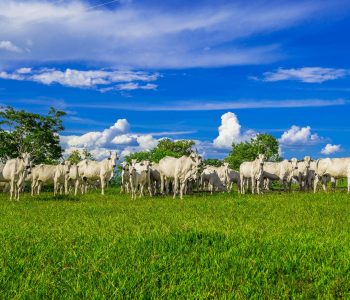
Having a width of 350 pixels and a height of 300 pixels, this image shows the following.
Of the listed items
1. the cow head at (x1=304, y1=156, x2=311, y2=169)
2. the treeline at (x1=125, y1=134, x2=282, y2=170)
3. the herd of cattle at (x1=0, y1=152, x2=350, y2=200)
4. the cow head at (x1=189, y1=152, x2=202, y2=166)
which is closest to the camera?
the herd of cattle at (x1=0, y1=152, x2=350, y2=200)

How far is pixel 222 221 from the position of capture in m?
12.5

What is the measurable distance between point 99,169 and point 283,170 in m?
15.1

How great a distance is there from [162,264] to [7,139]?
49.3 m

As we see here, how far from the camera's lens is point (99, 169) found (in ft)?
111

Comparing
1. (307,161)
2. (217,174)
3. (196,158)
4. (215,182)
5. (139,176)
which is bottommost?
(215,182)

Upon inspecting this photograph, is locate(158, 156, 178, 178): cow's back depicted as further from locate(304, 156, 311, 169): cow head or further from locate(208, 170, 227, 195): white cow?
locate(304, 156, 311, 169): cow head

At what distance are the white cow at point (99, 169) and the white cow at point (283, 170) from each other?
13714mm

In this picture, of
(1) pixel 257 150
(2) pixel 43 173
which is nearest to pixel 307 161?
(2) pixel 43 173

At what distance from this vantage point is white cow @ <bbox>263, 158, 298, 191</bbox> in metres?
34.6

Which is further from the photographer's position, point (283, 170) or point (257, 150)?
point (257, 150)

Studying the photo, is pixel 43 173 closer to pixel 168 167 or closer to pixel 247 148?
pixel 168 167

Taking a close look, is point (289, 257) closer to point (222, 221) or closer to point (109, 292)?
point (109, 292)

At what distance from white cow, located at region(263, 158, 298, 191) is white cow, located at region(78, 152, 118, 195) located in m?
13.7

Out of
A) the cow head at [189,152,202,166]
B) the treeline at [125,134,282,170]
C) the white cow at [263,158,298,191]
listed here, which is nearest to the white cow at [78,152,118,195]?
the cow head at [189,152,202,166]
